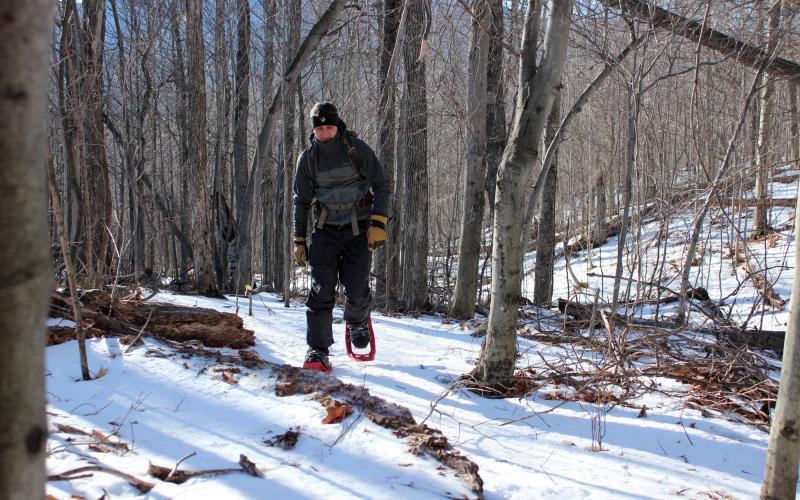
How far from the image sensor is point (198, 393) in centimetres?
286

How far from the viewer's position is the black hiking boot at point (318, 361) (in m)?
3.73

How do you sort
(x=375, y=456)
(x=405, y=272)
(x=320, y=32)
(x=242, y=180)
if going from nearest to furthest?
(x=375, y=456) < (x=320, y=32) < (x=405, y=272) < (x=242, y=180)

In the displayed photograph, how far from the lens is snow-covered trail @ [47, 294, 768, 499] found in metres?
1.98

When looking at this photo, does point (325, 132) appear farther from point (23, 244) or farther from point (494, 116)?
point (494, 116)

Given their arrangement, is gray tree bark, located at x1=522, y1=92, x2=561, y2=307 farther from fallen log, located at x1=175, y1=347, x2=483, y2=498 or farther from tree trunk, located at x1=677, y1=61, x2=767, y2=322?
fallen log, located at x1=175, y1=347, x2=483, y2=498

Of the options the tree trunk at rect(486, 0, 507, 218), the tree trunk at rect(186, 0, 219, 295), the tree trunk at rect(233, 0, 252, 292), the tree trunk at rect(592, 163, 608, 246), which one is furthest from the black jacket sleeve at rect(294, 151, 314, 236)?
the tree trunk at rect(592, 163, 608, 246)

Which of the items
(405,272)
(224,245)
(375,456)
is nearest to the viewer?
(375,456)

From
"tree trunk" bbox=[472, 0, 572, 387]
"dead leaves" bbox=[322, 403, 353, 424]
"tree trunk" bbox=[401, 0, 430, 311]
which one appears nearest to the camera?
"dead leaves" bbox=[322, 403, 353, 424]

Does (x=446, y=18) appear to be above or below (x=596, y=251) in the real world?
above

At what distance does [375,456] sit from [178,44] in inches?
454

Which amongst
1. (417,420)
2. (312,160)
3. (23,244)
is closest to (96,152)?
(312,160)

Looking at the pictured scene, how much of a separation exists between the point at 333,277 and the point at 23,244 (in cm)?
342

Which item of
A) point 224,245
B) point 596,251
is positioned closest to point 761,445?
point 224,245

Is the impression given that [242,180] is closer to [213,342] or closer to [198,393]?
[213,342]
